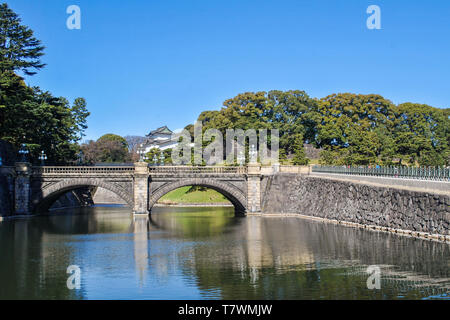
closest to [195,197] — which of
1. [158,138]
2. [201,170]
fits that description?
[201,170]

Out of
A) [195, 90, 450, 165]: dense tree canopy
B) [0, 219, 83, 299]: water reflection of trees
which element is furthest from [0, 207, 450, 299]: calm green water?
[195, 90, 450, 165]: dense tree canopy

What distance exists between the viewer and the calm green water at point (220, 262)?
2570cm

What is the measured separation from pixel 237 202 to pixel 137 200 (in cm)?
1257

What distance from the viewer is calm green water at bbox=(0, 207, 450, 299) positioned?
84.3 feet

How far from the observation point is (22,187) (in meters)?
61.8

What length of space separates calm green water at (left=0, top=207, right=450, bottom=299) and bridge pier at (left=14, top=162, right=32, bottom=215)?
30.6ft

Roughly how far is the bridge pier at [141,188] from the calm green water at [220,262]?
920 cm

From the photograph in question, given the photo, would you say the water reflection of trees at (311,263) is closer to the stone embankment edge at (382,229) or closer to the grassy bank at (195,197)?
the stone embankment edge at (382,229)

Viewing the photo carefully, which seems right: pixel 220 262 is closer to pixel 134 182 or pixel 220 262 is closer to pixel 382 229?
pixel 382 229

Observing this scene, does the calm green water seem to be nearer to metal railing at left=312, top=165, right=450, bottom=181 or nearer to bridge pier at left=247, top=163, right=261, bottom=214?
metal railing at left=312, top=165, right=450, bottom=181

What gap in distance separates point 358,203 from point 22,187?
127 ft

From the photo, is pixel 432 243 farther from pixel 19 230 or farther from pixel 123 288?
pixel 19 230
